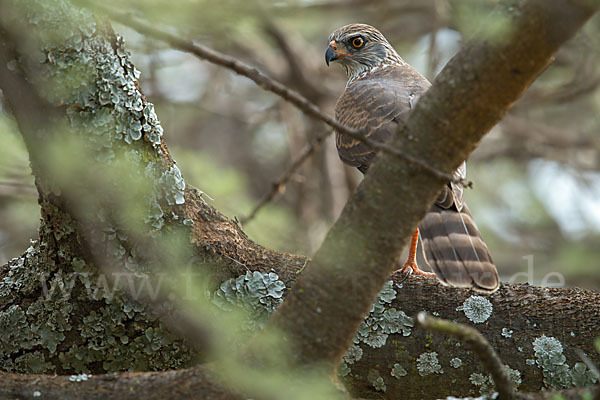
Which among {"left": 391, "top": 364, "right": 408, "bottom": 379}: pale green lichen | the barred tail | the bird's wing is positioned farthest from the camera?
the bird's wing

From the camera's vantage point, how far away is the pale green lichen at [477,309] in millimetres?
2553

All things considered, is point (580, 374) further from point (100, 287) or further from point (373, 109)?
point (373, 109)

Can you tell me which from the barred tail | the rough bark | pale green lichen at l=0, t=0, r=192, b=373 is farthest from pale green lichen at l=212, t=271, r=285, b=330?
the barred tail

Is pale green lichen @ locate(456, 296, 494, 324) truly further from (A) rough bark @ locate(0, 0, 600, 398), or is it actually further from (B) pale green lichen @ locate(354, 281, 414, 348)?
(B) pale green lichen @ locate(354, 281, 414, 348)

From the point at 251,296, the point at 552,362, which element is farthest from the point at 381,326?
the point at 552,362

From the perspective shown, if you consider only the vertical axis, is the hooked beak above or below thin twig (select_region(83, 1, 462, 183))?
above

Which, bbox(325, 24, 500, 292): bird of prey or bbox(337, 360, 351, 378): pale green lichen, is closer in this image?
bbox(337, 360, 351, 378): pale green lichen

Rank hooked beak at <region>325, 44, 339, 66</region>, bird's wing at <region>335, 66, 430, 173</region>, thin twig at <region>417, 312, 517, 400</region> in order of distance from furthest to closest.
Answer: hooked beak at <region>325, 44, 339, 66</region> < bird's wing at <region>335, 66, 430, 173</region> < thin twig at <region>417, 312, 517, 400</region>

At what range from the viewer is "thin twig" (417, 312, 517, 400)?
1609 mm

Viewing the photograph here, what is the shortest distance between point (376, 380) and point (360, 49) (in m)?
3.46

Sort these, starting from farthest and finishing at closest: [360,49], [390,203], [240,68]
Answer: [360,49], [390,203], [240,68]

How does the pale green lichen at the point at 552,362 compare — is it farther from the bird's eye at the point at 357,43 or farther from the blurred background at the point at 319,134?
the bird's eye at the point at 357,43

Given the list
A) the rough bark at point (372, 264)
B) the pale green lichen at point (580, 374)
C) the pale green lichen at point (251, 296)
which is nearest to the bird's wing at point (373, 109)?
the rough bark at point (372, 264)

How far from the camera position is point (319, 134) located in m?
3.86
